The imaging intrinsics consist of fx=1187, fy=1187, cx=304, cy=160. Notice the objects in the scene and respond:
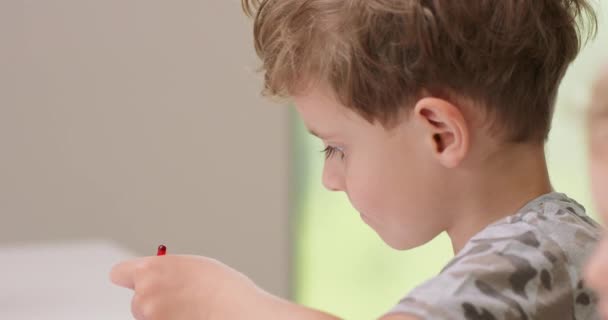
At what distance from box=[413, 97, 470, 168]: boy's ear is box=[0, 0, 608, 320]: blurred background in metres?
1.31

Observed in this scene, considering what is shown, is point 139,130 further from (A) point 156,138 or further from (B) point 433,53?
(B) point 433,53

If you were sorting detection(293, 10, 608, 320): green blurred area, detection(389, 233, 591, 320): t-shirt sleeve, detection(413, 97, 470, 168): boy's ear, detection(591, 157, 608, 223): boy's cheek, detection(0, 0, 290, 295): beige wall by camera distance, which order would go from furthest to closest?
detection(293, 10, 608, 320): green blurred area → detection(0, 0, 290, 295): beige wall → detection(413, 97, 470, 168): boy's ear → detection(389, 233, 591, 320): t-shirt sleeve → detection(591, 157, 608, 223): boy's cheek

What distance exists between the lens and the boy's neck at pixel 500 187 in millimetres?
844

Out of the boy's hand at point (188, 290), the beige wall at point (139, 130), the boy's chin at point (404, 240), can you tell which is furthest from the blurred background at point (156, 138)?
the boy's hand at point (188, 290)

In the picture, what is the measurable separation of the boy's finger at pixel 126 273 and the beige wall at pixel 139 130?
1337 mm

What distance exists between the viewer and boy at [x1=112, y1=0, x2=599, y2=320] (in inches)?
30.4

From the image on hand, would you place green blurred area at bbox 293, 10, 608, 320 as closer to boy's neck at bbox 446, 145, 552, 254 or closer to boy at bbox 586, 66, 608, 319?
boy's neck at bbox 446, 145, 552, 254

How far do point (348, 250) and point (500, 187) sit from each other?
65.7 inches

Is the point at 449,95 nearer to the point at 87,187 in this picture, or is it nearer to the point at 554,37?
the point at 554,37

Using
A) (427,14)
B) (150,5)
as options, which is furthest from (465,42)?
(150,5)

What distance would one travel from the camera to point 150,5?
220cm

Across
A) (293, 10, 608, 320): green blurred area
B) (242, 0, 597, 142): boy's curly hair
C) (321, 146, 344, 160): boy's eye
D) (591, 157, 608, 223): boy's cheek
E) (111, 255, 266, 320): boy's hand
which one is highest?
(242, 0, 597, 142): boy's curly hair

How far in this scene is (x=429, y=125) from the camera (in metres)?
0.82

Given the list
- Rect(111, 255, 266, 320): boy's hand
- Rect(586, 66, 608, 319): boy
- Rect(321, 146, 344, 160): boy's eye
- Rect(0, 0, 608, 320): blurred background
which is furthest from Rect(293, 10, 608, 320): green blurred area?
Rect(586, 66, 608, 319): boy
